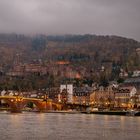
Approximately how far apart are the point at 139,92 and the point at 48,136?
5679 inches

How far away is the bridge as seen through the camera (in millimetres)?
147413

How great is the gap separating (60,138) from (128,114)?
7419cm

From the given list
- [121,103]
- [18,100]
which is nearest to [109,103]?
[121,103]

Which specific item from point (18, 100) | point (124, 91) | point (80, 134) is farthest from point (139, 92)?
point (80, 134)

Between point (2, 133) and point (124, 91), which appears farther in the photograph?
point (124, 91)

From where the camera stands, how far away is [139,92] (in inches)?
7854

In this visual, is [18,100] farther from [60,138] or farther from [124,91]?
[60,138]

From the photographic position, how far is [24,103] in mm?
158000

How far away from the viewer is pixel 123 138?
56.0m

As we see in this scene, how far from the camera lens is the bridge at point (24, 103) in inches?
5804

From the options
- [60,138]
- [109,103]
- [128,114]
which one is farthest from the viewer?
[109,103]

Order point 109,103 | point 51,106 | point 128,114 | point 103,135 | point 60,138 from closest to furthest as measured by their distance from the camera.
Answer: point 60,138 < point 103,135 < point 128,114 < point 51,106 < point 109,103

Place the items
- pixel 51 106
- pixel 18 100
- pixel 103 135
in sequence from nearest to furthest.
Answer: pixel 103 135, pixel 18 100, pixel 51 106

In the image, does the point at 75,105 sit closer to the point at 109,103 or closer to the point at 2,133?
the point at 109,103
